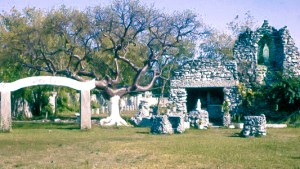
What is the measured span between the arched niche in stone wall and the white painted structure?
12015mm

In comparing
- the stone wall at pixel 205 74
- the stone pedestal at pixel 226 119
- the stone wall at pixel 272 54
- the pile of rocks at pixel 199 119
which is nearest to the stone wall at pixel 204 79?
the stone wall at pixel 205 74

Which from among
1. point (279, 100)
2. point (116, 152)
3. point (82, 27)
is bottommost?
point (116, 152)

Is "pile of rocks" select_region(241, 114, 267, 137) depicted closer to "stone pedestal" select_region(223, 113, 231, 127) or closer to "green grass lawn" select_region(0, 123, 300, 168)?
"green grass lawn" select_region(0, 123, 300, 168)

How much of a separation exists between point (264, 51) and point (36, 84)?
49.8 feet

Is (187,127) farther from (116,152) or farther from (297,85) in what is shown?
(116,152)

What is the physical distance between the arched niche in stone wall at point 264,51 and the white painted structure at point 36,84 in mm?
12015

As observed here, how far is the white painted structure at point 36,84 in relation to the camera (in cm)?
1852

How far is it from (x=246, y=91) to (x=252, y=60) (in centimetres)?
211

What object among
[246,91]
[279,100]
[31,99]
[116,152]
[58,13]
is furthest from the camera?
[31,99]

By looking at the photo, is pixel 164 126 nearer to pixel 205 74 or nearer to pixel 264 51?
pixel 205 74

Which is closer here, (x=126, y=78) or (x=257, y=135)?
(x=257, y=135)

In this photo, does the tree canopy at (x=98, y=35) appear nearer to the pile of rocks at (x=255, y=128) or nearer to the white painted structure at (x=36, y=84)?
the white painted structure at (x=36, y=84)

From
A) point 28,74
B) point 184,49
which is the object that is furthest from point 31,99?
point 184,49

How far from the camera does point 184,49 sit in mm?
31484
